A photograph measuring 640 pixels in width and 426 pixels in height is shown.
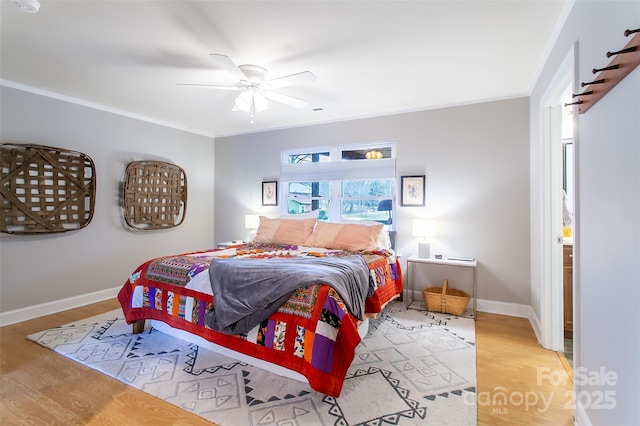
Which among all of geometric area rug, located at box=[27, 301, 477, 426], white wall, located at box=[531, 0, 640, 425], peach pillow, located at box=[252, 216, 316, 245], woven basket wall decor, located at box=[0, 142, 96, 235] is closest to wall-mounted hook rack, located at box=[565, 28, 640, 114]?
white wall, located at box=[531, 0, 640, 425]

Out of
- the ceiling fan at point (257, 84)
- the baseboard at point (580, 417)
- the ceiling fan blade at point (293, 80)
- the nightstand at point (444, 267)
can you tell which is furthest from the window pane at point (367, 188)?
the baseboard at point (580, 417)

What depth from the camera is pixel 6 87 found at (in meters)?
3.07

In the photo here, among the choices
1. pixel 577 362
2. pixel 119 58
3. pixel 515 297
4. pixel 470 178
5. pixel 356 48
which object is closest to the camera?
pixel 577 362

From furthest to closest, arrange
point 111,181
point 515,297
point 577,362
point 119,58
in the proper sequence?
point 111,181, point 515,297, point 119,58, point 577,362

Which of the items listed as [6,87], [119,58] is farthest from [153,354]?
[6,87]

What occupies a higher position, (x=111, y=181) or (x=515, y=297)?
(x=111, y=181)

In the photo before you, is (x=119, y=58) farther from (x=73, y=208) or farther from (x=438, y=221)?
(x=438, y=221)

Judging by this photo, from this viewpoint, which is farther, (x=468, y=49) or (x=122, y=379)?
(x=468, y=49)

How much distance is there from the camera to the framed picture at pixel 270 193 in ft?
15.9

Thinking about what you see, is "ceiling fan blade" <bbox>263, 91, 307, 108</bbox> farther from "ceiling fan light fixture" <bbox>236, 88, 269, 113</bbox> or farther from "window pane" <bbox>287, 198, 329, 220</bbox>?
"window pane" <bbox>287, 198, 329, 220</bbox>

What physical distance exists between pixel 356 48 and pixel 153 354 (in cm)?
303

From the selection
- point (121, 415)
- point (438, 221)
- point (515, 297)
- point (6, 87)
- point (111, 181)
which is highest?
point (6, 87)

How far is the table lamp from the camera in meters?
3.54

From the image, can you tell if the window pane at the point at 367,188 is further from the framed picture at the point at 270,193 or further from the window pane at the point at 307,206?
the framed picture at the point at 270,193
